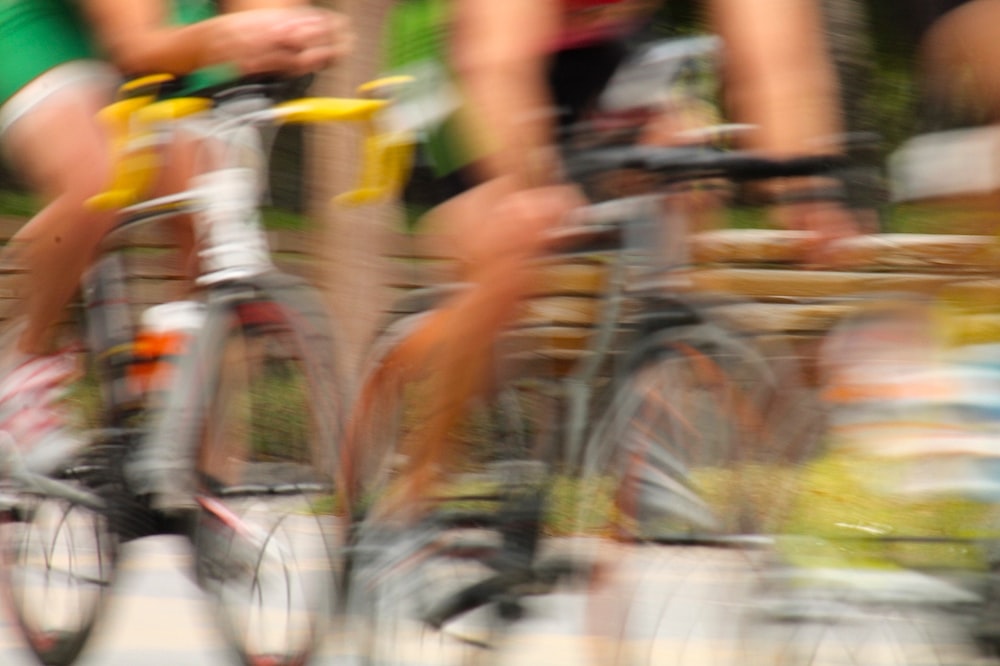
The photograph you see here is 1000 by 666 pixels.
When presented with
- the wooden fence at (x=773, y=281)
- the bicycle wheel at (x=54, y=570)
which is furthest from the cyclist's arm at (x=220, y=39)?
the bicycle wheel at (x=54, y=570)

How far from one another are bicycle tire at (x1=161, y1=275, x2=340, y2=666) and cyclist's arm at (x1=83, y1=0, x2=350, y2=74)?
431mm

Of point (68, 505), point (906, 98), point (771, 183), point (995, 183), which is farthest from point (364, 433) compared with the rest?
point (906, 98)

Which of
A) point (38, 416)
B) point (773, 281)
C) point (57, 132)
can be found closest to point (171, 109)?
point (57, 132)

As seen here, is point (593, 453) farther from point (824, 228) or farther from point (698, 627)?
point (824, 228)

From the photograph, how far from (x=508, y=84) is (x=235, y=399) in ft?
2.76

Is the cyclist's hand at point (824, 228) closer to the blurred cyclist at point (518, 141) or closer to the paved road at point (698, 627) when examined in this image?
the blurred cyclist at point (518, 141)

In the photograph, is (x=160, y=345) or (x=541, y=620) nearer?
(x=541, y=620)

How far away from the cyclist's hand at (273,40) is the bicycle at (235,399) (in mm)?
60

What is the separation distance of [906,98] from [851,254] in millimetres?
5522

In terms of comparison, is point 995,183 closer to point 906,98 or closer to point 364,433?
point 364,433

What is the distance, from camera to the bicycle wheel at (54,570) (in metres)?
3.42

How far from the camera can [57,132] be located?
3371 millimetres

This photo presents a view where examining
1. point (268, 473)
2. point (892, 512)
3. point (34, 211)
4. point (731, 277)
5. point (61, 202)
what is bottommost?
point (731, 277)

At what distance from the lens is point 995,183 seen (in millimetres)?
2680
